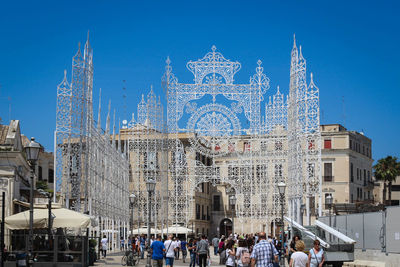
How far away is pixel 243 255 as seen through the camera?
15.7 metres

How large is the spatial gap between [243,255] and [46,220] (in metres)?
8.04

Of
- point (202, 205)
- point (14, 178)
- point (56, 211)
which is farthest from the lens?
point (202, 205)

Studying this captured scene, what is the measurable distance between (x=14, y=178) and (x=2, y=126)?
7855 mm

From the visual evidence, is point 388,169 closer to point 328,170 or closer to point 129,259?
point 328,170

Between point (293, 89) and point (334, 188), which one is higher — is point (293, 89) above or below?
above

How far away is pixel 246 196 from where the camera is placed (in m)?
49.3

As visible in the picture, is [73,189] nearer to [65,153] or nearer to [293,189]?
[65,153]

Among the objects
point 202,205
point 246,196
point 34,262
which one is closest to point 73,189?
point 34,262

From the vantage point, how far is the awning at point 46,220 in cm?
2148

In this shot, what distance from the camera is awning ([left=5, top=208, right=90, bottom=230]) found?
70.5ft

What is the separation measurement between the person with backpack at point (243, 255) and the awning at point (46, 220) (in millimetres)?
7623

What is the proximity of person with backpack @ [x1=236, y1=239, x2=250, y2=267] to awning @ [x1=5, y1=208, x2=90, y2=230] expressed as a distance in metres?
7.62

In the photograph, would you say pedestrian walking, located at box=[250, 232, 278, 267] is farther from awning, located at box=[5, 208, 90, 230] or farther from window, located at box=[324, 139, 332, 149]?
window, located at box=[324, 139, 332, 149]

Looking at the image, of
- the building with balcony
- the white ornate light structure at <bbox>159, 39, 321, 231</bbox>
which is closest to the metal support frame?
the white ornate light structure at <bbox>159, 39, 321, 231</bbox>
